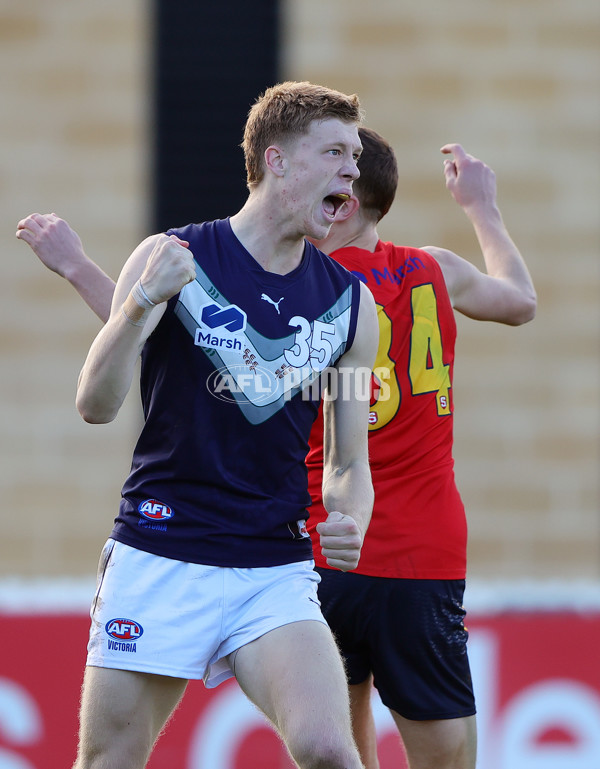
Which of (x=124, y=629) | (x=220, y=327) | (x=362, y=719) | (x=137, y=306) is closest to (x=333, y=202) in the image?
(x=220, y=327)

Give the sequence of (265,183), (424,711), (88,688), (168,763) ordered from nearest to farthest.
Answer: (88,688) < (265,183) < (424,711) < (168,763)

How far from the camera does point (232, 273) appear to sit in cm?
373

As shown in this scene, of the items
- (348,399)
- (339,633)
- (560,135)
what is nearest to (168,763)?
(339,633)

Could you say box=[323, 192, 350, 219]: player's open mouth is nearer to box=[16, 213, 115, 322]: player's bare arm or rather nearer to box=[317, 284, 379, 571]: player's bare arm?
box=[317, 284, 379, 571]: player's bare arm

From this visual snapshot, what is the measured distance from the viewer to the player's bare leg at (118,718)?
3.49 m

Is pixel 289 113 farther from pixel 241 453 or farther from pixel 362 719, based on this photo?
pixel 362 719

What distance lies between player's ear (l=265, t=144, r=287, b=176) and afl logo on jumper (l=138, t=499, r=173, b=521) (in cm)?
108

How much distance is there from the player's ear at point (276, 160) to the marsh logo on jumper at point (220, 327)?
1.50ft

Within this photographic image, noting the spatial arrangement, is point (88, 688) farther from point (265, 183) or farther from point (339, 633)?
point (265, 183)

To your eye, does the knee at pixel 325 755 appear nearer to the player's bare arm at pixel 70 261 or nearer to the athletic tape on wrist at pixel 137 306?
the athletic tape on wrist at pixel 137 306

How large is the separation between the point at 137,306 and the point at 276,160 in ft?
2.52

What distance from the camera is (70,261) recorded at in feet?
13.6

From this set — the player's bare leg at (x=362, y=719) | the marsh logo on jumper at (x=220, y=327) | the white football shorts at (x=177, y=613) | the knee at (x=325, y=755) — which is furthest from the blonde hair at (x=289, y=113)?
the player's bare leg at (x=362, y=719)

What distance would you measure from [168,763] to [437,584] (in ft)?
7.35
